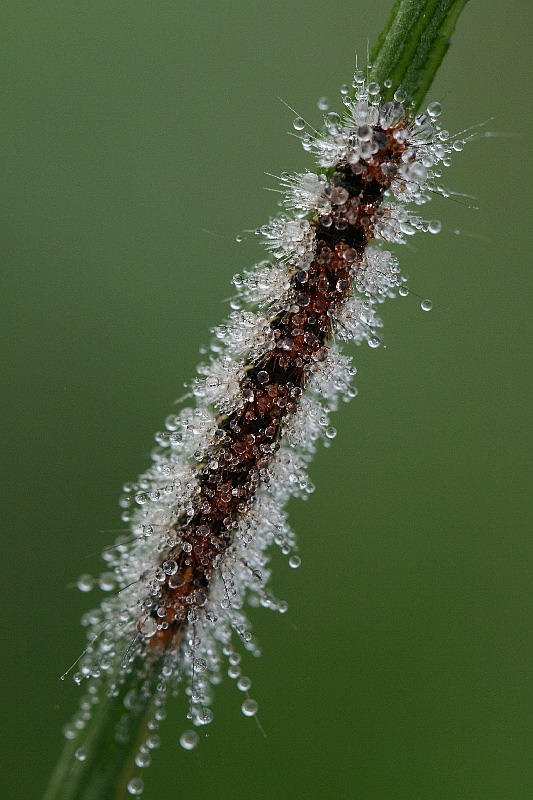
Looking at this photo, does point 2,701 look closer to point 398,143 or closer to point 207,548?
point 207,548

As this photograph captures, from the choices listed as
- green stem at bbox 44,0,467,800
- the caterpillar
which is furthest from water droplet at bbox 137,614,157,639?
green stem at bbox 44,0,467,800

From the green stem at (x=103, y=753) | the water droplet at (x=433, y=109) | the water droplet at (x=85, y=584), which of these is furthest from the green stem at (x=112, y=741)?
the water droplet at (x=85, y=584)

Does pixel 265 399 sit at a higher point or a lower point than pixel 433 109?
lower

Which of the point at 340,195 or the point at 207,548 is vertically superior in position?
the point at 340,195

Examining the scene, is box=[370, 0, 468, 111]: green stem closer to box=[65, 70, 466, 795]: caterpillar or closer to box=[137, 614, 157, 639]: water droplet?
box=[65, 70, 466, 795]: caterpillar

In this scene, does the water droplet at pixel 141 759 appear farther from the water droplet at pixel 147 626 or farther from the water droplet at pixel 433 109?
the water droplet at pixel 433 109

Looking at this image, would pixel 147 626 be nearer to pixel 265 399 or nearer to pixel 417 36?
pixel 265 399

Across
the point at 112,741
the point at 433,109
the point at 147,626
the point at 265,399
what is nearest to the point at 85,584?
the point at 147,626

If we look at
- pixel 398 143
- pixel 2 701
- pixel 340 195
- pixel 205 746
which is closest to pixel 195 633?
pixel 340 195
